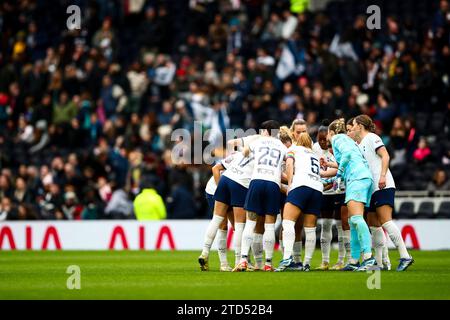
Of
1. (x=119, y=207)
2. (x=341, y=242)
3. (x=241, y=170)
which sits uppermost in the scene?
(x=241, y=170)

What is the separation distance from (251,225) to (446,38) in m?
11.8

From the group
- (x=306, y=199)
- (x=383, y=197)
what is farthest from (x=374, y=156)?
(x=306, y=199)

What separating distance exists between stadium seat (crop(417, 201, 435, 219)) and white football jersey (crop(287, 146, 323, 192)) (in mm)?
8945

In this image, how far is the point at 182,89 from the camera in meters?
30.6

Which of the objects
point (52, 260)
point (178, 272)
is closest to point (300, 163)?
point (178, 272)

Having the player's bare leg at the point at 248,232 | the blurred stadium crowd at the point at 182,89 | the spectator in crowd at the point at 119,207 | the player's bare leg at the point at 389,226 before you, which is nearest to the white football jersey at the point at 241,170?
the player's bare leg at the point at 248,232

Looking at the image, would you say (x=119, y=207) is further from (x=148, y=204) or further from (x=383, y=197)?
(x=383, y=197)

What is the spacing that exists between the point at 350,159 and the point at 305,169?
786mm

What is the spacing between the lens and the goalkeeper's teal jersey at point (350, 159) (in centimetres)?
1570

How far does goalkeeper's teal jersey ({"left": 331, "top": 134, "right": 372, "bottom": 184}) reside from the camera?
1570 centimetres

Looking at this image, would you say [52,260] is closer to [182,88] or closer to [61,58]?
[182,88]

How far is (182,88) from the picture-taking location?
100ft

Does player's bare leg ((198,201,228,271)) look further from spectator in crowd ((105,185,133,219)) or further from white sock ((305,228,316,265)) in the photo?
spectator in crowd ((105,185,133,219))

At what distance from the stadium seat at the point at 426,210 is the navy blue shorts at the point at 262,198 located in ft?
30.2
